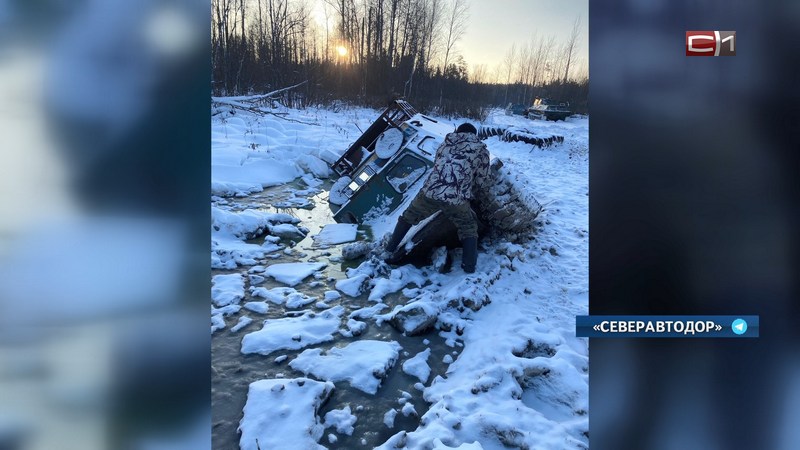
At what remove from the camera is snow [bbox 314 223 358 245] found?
5540mm

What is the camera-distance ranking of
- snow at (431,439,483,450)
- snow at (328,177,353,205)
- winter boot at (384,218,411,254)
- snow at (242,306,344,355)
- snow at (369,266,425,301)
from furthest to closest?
snow at (328,177,353,205) → winter boot at (384,218,411,254) → snow at (369,266,425,301) → snow at (242,306,344,355) → snow at (431,439,483,450)

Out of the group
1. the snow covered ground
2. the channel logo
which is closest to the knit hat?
the snow covered ground

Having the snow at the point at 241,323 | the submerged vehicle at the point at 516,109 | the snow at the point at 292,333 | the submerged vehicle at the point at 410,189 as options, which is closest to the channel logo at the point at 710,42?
the snow at the point at 292,333

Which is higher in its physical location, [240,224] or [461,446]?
[240,224]

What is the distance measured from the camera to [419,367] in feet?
9.51

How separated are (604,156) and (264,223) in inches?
200

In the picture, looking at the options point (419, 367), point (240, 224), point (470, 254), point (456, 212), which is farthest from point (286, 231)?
point (419, 367)

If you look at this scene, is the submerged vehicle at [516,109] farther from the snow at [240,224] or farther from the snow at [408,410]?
the snow at [408,410]

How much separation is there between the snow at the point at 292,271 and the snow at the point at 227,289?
308mm

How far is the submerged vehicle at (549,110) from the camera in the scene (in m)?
21.1

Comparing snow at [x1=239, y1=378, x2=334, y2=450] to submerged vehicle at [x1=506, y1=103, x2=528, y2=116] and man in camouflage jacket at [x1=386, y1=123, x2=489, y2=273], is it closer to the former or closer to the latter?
man in camouflage jacket at [x1=386, y1=123, x2=489, y2=273]

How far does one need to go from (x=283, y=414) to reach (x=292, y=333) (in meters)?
0.95

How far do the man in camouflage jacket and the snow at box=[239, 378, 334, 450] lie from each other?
2207 millimetres

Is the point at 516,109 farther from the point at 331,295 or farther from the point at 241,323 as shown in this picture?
the point at 241,323
